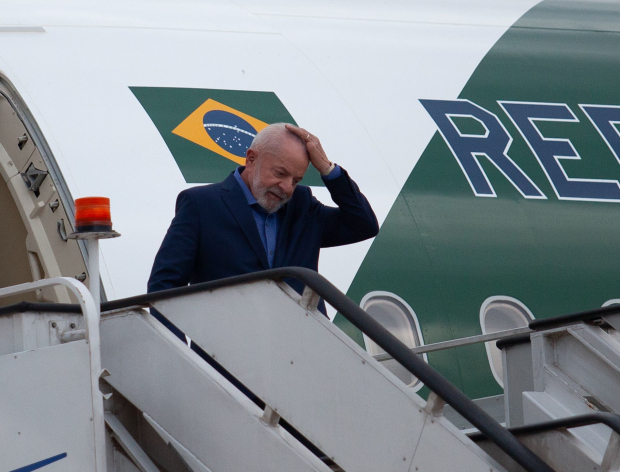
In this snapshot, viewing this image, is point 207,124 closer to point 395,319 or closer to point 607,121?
point 395,319

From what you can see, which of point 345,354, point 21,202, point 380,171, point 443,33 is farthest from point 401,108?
point 345,354

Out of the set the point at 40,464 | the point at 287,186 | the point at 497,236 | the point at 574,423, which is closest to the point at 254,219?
the point at 287,186

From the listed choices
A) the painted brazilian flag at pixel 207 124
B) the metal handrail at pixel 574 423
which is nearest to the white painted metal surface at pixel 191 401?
the metal handrail at pixel 574 423

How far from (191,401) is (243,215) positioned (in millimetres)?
816

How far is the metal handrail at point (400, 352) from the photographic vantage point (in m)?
2.39

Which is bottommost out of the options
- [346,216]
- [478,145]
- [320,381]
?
[320,381]

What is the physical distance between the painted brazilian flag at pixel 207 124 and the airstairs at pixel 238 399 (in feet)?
6.49

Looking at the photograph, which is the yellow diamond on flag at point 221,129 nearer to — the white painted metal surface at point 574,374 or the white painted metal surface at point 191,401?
the white painted metal surface at point 191,401

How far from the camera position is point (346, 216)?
358 cm

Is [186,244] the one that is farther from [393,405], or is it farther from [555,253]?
[555,253]

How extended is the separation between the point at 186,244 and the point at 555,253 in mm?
2901

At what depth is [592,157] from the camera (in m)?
5.84

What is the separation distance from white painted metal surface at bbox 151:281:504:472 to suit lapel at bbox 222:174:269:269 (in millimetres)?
475

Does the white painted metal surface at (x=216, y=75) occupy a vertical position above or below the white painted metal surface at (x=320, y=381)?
above
